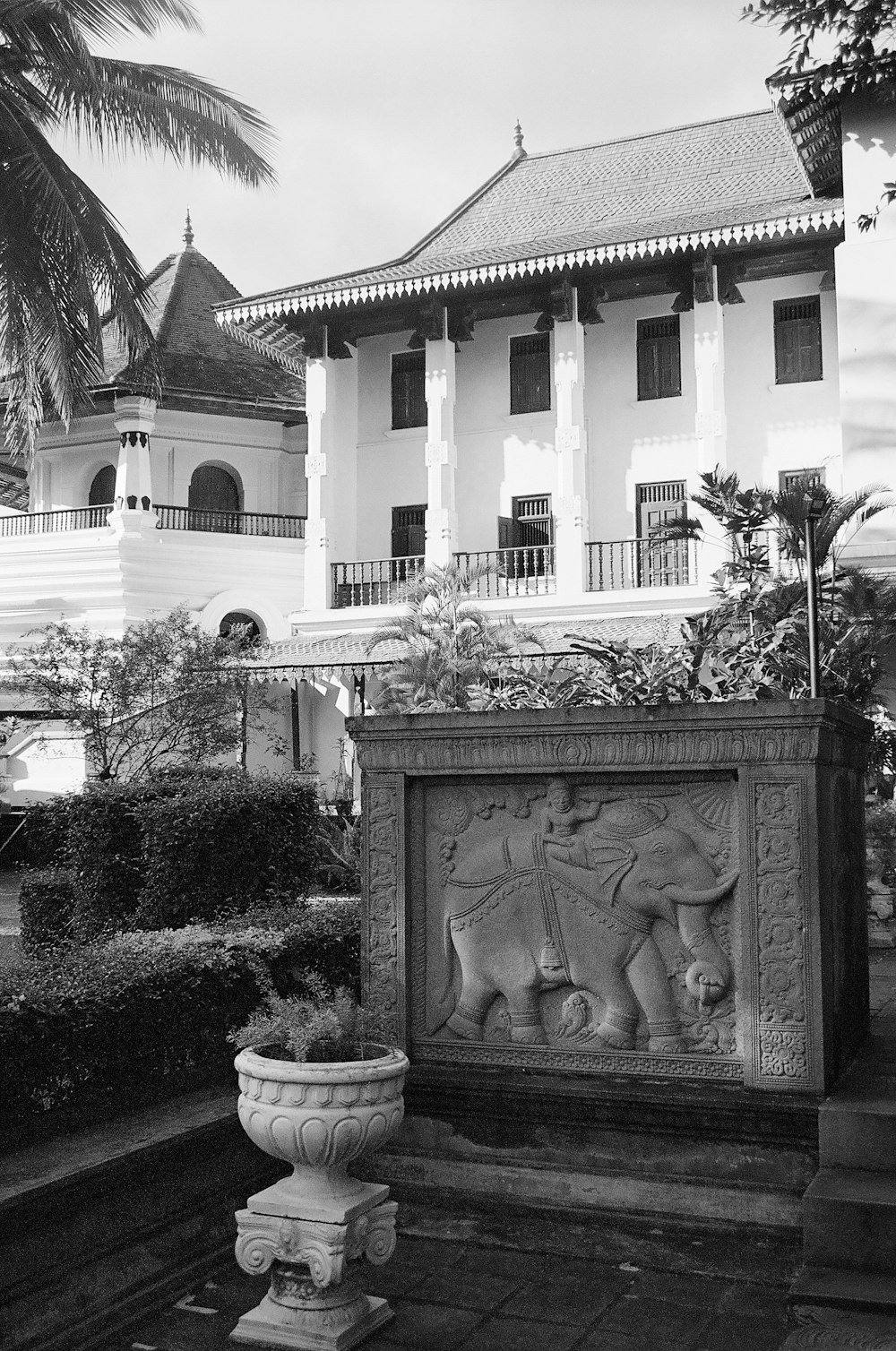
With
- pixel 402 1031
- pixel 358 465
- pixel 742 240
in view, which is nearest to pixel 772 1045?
pixel 402 1031

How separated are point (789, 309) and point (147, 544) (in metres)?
11.6

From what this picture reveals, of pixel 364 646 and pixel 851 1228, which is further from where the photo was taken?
pixel 364 646

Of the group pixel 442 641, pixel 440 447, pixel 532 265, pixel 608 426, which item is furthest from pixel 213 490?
pixel 442 641

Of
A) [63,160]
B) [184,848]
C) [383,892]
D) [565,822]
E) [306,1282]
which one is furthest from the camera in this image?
[63,160]

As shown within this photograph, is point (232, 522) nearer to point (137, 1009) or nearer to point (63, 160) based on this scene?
point (63, 160)

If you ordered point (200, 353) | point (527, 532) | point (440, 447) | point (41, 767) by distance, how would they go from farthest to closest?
point (200, 353)
point (527, 532)
point (440, 447)
point (41, 767)

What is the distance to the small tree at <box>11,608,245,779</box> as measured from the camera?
15898 millimetres

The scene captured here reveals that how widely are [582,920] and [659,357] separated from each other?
1896cm

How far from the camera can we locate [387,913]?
502 centimetres

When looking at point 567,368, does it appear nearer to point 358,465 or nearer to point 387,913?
point 358,465

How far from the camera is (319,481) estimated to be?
23.5 metres

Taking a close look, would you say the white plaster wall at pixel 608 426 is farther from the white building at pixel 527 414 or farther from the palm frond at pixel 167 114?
the palm frond at pixel 167 114

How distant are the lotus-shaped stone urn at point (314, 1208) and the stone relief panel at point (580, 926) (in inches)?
40.1

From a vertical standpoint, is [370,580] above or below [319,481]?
below
